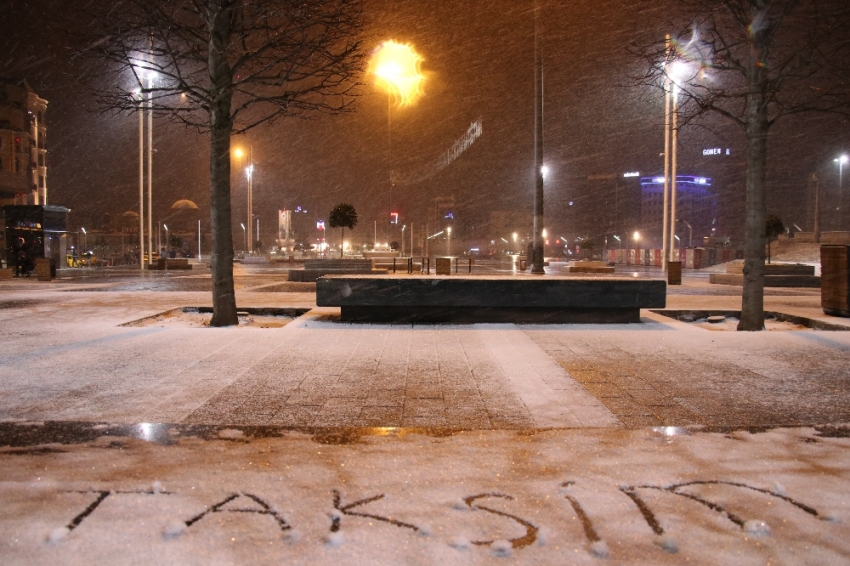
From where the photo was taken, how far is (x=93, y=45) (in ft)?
31.0

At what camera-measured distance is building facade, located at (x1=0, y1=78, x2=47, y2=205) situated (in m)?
60.7

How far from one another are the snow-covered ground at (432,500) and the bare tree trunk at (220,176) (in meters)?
5.55

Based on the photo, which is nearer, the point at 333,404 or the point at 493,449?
the point at 493,449

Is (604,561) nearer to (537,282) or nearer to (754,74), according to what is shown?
(537,282)

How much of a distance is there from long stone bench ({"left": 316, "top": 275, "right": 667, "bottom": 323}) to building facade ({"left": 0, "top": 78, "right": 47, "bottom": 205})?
5424 centimetres

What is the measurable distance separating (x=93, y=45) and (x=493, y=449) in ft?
30.0

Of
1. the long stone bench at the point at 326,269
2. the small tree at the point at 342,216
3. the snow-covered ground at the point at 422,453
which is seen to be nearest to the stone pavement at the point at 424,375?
the snow-covered ground at the point at 422,453

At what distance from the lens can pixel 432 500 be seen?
124 inches

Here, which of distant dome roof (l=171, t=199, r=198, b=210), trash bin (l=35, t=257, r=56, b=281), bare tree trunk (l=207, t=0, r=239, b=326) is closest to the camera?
bare tree trunk (l=207, t=0, r=239, b=326)

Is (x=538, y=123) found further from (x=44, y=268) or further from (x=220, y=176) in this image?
(x=44, y=268)

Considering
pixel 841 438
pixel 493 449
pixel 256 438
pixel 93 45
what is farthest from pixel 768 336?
pixel 93 45

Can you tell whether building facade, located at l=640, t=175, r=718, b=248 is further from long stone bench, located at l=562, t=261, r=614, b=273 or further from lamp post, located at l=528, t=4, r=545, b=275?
lamp post, located at l=528, t=4, r=545, b=275

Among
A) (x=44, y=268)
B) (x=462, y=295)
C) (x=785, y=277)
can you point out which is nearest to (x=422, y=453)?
(x=462, y=295)

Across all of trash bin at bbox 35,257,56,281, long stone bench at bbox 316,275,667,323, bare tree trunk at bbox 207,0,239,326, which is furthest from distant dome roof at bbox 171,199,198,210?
long stone bench at bbox 316,275,667,323
